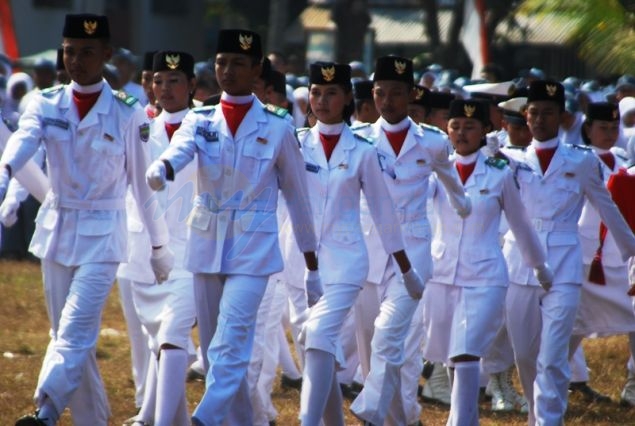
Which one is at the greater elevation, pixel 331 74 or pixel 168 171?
pixel 331 74

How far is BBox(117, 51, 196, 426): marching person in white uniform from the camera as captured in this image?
373 inches

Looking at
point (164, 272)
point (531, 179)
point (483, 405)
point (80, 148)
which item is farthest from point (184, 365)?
point (483, 405)

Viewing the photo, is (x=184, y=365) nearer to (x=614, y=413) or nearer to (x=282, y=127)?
(x=282, y=127)

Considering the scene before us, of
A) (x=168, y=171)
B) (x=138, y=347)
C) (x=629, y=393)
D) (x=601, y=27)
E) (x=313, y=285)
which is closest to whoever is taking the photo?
(x=168, y=171)

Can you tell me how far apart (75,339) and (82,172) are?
927mm

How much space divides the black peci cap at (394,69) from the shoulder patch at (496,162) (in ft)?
2.40

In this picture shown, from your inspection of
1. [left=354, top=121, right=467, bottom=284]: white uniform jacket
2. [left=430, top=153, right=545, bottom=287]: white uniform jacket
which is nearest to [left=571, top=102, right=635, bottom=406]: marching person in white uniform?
[left=430, top=153, right=545, bottom=287]: white uniform jacket

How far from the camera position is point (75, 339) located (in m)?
8.59

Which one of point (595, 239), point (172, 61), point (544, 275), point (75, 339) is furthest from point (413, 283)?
point (595, 239)

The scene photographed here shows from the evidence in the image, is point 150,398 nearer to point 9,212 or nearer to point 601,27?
point 9,212

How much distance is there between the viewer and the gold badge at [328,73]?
9.83 m

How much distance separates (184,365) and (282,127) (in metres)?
1.86

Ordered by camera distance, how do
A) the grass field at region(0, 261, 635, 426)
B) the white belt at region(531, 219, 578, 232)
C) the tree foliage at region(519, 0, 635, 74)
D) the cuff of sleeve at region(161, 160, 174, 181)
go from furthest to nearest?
the tree foliage at region(519, 0, 635, 74), the grass field at region(0, 261, 635, 426), the white belt at region(531, 219, 578, 232), the cuff of sleeve at region(161, 160, 174, 181)

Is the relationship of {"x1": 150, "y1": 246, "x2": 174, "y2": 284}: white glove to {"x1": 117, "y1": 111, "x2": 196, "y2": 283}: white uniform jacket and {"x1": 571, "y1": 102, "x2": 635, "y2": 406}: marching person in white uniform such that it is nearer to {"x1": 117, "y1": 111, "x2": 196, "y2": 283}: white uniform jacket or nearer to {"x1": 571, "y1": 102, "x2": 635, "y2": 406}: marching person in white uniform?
{"x1": 117, "y1": 111, "x2": 196, "y2": 283}: white uniform jacket
